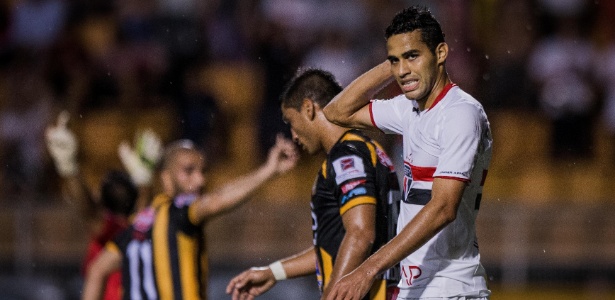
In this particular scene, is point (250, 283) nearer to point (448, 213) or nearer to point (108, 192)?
point (448, 213)

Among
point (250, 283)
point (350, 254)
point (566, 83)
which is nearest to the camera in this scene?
point (350, 254)

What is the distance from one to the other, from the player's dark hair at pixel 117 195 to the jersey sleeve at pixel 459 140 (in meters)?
4.02

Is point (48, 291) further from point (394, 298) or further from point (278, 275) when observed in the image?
point (394, 298)

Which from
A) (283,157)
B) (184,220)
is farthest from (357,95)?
(184,220)

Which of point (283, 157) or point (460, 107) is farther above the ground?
point (283, 157)

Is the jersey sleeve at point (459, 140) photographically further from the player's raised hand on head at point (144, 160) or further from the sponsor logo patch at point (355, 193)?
the player's raised hand on head at point (144, 160)

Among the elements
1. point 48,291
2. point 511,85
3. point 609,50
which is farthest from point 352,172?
point 609,50

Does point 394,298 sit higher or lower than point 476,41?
lower

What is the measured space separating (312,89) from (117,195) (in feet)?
9.32

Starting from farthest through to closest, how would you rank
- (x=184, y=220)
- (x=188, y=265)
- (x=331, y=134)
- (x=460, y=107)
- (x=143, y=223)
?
(x=143, y=223) < (x=188, y=265) < (x=184, y=220) < (x=331, y=134) < (x=460, y=107)

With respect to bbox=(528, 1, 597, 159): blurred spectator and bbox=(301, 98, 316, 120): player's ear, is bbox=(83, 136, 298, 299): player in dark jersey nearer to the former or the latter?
bbox=(301, 98, 316, 120): player's ear

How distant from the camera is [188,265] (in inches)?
279

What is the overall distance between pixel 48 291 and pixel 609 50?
6621mm

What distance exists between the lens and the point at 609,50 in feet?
42.3
